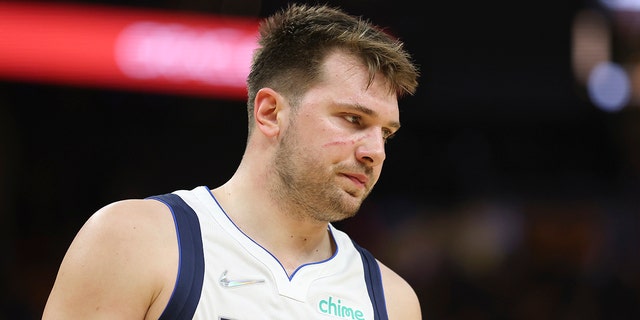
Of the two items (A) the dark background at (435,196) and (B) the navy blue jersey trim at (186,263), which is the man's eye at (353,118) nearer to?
(B) the navy blue jersey trim at (186,263)


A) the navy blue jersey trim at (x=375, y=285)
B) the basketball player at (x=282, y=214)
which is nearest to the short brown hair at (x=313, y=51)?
the basketball player at (x=282, y=214)

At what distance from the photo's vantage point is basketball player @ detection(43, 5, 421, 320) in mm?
2980

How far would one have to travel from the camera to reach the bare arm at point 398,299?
362 cm

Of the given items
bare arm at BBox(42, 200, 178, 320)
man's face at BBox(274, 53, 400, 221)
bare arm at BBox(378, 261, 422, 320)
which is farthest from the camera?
bare arm at BBox(378, 261, 422, 320)

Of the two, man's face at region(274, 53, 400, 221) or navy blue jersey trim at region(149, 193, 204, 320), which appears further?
man's face at region(274, 53, 400, 221)

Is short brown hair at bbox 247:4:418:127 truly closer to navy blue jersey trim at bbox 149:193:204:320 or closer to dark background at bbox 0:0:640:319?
navy blue jersey trim at bbox 149:193:204:320

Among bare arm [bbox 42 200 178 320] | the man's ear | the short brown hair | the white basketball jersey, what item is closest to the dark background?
the short brown hair

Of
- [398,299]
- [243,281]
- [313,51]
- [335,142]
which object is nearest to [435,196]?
[398,299]

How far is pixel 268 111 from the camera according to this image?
350 cm

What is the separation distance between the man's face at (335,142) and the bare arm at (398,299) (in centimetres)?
46

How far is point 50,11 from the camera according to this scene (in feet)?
24.7

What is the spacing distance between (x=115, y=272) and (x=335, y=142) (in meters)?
0.92

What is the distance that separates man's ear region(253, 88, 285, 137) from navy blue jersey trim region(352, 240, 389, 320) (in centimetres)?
70

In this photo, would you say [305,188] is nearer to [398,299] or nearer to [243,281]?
[243,281]
